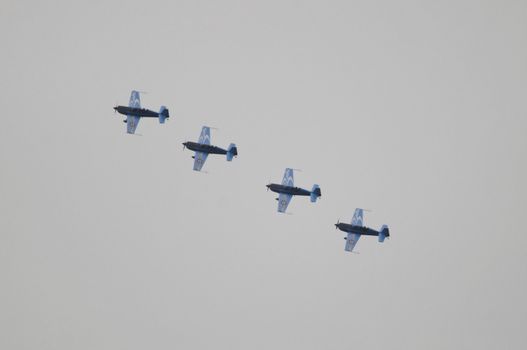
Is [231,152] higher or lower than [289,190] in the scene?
higher

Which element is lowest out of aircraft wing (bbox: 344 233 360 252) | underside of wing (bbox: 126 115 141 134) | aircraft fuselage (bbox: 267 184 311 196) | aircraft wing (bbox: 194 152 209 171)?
aircraft wing (bbox: 344 233 360 252)

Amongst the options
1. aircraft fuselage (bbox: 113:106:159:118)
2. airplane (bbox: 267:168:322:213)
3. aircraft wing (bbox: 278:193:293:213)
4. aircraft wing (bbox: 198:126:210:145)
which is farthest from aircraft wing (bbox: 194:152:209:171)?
aircraft wing (bbox: 278:193:293:213)

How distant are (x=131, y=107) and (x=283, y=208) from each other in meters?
24.3

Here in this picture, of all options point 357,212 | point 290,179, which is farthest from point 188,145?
point 357,212

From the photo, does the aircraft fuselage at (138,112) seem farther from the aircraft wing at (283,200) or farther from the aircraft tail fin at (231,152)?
the aircraft wing at (283,200)

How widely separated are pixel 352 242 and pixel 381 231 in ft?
15.2

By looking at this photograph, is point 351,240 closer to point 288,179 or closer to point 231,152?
point 288,179

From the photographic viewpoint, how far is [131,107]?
5349 inches

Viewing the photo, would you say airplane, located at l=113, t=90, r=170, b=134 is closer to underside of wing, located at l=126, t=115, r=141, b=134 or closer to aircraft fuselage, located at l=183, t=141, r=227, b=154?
underside of wing, located at l=126, t=115, r=141, b=134

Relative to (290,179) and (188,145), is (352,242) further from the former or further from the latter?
(188,145)

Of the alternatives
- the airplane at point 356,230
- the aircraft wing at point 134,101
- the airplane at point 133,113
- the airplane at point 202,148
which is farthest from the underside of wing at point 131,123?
the airplane at point 356,230

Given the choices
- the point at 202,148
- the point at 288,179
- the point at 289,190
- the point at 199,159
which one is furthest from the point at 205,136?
the point at 289,190

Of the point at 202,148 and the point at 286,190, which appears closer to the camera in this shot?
the point at 202,148

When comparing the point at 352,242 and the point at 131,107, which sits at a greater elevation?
the point at 131,107
